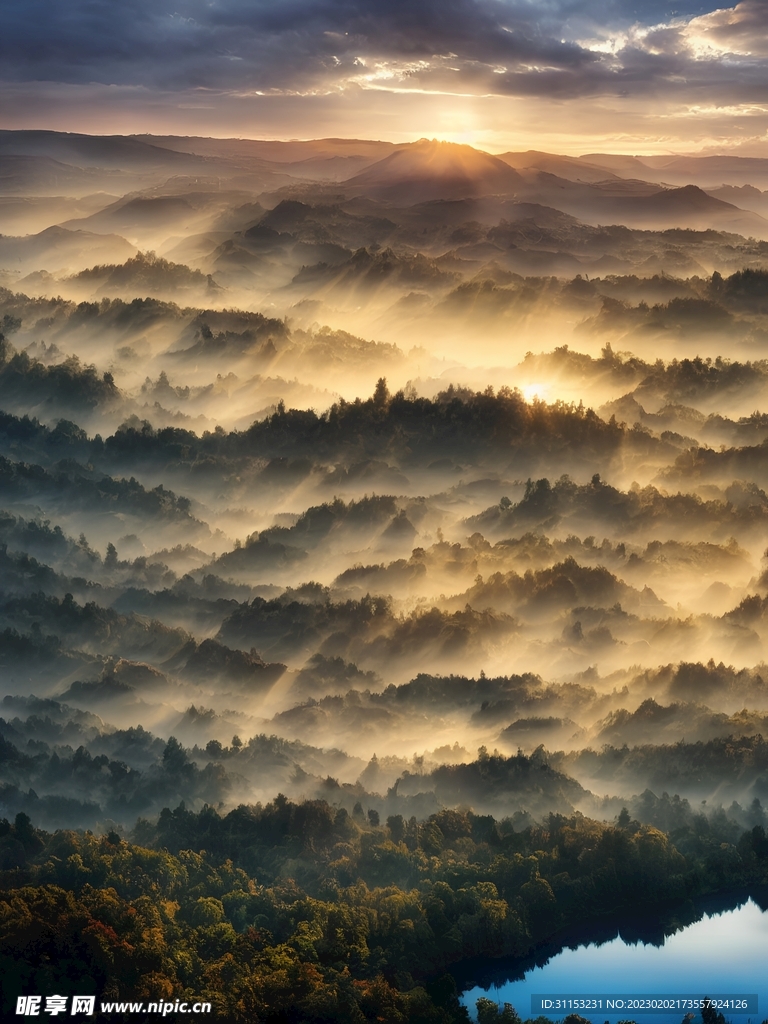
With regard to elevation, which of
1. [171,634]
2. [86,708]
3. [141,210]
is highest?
[141,210]

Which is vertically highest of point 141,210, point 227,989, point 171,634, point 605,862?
point 141,210

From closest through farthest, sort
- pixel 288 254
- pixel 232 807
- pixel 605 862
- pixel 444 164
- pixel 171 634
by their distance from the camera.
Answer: pixel 605 862, pixel 232 807, pixel 171 634, pixel 444 164, pixel 288 254

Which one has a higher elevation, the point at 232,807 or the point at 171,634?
the point at 171,634

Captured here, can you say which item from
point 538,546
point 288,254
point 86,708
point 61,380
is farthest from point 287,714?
point 288,254

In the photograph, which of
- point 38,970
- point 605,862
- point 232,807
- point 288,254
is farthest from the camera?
point 288,254

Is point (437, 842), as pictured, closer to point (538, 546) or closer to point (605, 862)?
point (605, 862)

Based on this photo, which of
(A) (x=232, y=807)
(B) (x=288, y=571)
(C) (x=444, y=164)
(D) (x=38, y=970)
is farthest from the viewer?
(C) (x=444, y=164)

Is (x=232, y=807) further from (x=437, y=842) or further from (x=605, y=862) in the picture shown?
(x=605, y=862)

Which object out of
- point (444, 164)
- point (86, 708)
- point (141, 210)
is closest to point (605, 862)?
point (86, 708)

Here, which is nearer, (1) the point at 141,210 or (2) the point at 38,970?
(2) the point at 38,970

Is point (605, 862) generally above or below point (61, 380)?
below
